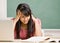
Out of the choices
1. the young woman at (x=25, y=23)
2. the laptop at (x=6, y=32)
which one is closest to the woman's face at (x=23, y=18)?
the young woman at (x=25, y=23)

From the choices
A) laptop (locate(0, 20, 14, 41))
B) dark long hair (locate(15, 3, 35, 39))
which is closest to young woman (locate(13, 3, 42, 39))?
dark long hair (locate(15, 3, 35, 39))

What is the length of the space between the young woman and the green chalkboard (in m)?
0.04

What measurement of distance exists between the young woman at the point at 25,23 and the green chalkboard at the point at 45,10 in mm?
39

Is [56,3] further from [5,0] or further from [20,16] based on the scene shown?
[5,0]

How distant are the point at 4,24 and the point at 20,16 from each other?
374mm

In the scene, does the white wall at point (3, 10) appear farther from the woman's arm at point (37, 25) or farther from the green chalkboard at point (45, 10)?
the woman's arm at point (37, 25)

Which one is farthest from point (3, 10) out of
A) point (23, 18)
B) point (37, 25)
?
point (37, 25)

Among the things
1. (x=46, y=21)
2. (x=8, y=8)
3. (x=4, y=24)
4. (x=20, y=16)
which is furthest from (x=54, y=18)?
(x=4, y=24)

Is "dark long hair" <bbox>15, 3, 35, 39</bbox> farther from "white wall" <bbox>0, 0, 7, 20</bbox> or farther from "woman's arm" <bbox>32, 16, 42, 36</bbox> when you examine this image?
"white wall" <bbox>0, 0, 7, 20</bbox>

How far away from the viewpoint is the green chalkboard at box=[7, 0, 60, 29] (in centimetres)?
130

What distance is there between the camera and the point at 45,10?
51.6 inches

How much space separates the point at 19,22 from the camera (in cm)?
129

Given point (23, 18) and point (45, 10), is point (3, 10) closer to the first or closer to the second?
point (23, 18)

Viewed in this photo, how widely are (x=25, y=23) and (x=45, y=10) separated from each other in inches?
9.0
